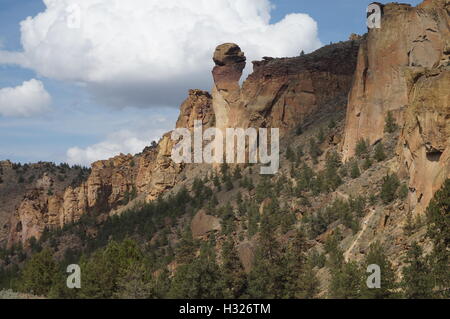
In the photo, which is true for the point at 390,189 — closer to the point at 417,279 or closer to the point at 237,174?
the point at 417,279

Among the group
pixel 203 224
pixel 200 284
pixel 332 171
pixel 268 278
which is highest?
pixel 332 171

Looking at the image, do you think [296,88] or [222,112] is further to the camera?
[222,112]

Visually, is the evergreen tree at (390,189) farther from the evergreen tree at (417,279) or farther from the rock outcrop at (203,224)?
the rock outcrop at (203,224)

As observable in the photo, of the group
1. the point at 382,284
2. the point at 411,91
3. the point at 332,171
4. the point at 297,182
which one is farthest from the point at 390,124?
the point at 382,284

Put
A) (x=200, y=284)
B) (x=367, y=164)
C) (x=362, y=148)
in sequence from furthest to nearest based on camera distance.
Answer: (x=362, y=148), (x=367, y=164), (x=200, y=284)

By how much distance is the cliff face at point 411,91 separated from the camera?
6013 cm

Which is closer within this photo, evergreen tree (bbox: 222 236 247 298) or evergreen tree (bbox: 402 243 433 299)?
evergreen tree (bbox: 402 243 433 299)

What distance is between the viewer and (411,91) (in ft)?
219

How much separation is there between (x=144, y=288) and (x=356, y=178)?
4646 cm

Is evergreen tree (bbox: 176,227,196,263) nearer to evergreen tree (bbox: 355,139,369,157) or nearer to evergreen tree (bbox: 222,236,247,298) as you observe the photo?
evergreen tree (bbox: 222,236,247,298)

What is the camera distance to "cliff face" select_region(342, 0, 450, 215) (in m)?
60.1

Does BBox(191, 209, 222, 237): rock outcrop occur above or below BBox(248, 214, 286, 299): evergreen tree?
above

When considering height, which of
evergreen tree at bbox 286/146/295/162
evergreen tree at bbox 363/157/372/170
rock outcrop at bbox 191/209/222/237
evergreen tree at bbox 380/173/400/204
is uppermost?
evergreen tree at bbox 286/146/295/162

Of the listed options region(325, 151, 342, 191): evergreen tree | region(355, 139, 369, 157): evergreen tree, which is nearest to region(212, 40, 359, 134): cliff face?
region(325, 151, 342, 191): evergreen tree
